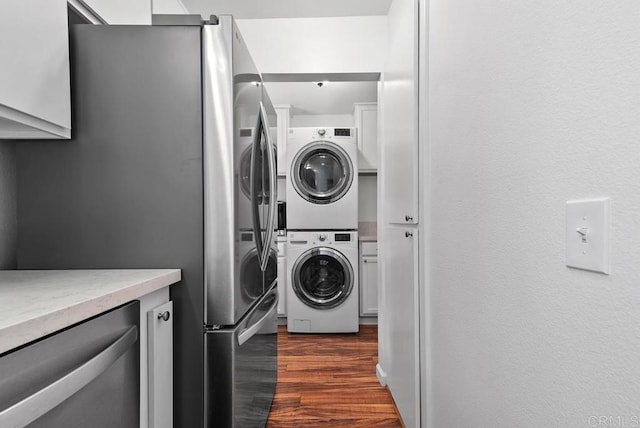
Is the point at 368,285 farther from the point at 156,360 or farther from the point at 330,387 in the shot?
the point at 156,360

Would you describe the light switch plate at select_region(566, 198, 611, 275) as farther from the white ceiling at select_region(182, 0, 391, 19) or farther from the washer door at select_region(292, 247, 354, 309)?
the washer door at select_region(292, 247, 354, 309)

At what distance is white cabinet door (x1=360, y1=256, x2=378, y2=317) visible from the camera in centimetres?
395

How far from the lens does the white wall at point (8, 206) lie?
1.30 m

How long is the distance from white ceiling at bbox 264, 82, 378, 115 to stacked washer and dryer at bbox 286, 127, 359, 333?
1.23ft

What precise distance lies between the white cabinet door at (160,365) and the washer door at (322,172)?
2667 mm

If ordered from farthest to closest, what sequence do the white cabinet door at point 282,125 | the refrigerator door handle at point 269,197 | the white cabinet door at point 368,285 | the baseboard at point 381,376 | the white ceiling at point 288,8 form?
the white cabinet door at point 282,125
the white cabinet door at point 368,285
the baseboard at point 381,376
the white ceiling at point 288,8
the refrigerator door handle at point 269,197

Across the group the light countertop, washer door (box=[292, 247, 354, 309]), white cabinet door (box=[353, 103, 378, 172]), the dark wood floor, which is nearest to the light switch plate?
the light countertop

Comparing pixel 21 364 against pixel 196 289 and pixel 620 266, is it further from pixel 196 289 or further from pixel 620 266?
pixel 620 266

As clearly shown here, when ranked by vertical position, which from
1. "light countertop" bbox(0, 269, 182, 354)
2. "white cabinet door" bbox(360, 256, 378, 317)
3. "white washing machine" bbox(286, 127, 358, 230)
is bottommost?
"white cabinet door" bbox(360, 256, 378, 317)

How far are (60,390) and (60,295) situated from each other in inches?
8.8

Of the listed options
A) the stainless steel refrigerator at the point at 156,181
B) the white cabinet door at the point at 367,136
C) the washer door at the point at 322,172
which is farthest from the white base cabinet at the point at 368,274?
the stainless steel refrigerator at the point at 156,181

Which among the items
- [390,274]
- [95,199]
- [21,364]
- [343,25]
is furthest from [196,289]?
[343,25]

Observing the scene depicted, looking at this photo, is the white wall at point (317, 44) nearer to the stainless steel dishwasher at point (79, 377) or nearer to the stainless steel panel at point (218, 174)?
the stainless steel panel at point (218, 174)

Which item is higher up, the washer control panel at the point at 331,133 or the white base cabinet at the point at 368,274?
the washer control panel at the point at 331,133
